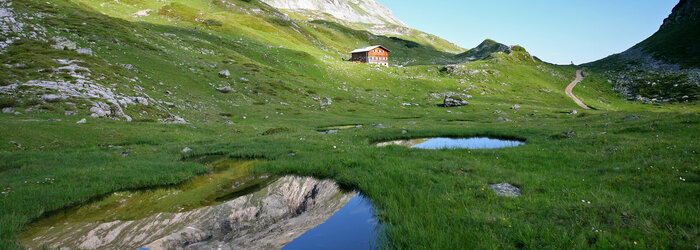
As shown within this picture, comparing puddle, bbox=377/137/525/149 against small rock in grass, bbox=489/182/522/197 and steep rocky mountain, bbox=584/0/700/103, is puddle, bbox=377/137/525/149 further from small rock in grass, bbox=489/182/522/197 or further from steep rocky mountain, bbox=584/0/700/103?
steep rocky mountain, bbox=584/0/700/103

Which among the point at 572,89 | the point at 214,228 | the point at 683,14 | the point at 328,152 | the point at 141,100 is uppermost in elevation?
the point at 683,14

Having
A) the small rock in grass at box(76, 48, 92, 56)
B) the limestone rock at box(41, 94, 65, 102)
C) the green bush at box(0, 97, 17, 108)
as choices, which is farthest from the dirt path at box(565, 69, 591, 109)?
the small rock in grass at box(76, 48, 92, 56)

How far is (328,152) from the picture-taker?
20109mm

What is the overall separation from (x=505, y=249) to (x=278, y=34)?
134224mm

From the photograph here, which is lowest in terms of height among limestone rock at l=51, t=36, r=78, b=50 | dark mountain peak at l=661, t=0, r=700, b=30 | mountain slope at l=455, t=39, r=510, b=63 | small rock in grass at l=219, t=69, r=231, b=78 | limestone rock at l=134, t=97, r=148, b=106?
limestone rock at l=134, t=97, r=148, b=106

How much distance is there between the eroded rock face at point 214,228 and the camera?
8.73 m

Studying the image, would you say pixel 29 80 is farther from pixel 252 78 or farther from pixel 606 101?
pixel 606 101

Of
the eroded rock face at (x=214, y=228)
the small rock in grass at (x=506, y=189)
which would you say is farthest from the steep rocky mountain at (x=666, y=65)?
the eroded rock face at (x=214, y=228)

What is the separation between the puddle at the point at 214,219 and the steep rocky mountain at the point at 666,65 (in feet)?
329

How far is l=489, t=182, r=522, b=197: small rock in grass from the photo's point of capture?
10820 mm

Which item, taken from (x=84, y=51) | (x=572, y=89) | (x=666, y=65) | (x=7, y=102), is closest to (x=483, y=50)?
(x=666, y=65)

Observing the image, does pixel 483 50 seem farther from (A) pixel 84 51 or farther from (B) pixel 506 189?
(B) pixel 506 189

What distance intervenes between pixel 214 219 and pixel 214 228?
25.6 inches

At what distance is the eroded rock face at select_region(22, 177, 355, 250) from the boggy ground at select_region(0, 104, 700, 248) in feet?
4.79
